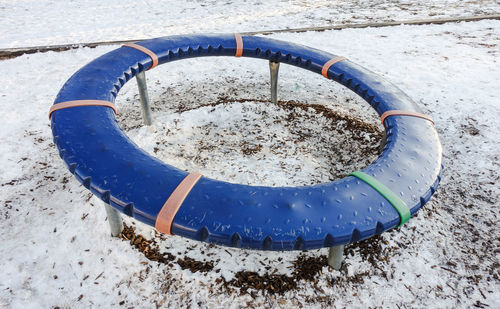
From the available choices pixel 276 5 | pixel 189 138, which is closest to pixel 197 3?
pixel 276 5

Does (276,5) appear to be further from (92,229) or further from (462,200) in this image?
(92,229)

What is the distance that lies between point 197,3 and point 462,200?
6637 mm

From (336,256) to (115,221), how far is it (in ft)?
5.00

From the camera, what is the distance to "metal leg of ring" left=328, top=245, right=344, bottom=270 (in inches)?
88.5

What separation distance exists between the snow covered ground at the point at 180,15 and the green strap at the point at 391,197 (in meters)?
4.84

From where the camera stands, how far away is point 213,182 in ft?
6.49

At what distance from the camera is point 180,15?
22.6ft

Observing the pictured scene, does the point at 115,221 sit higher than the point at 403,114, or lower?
lower

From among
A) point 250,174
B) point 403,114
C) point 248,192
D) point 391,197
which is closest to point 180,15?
point 250,174

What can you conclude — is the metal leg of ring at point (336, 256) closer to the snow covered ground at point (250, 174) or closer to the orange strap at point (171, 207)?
the snow covered ground at point (250, 174)

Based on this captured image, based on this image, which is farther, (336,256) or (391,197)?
(336,256)

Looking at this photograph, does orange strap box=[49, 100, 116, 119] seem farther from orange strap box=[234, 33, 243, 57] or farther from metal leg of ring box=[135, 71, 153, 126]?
orange strap box=[234, 33, 243, 57]

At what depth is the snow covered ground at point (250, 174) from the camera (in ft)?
7.47

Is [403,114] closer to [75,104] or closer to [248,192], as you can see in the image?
[248,192]
